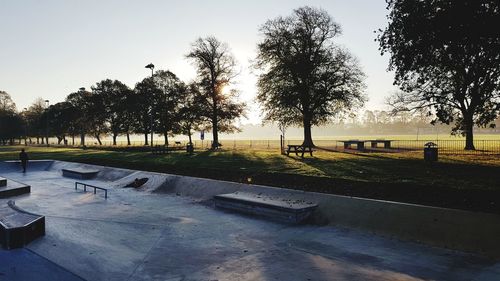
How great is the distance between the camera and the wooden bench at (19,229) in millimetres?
8414

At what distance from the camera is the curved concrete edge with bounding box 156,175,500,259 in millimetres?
8180

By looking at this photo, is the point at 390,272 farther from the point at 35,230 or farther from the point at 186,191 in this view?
the point at 186,191

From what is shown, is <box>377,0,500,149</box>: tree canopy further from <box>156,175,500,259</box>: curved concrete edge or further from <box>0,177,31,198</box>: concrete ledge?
<box>0,177,31,198</box>: concrete ledge

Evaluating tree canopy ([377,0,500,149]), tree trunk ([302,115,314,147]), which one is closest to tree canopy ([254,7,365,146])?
tree trunk ([302,115,314,147])

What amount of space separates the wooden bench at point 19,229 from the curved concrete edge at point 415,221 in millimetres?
7392

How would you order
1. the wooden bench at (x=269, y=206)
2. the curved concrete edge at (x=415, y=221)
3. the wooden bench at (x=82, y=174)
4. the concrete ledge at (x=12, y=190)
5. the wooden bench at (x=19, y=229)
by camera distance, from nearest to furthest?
the curved concrete edge at (x=415, y=221)
the wooden bench at (x=19, y=229)
the wooden bench at (x=269, y=206)
the concrete ledge at (x=12, y=190)
the wooden bench at (x=82, y=174)

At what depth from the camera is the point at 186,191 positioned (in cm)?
1653

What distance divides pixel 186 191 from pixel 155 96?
42.2m

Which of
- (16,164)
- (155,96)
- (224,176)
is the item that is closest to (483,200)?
(224,176)

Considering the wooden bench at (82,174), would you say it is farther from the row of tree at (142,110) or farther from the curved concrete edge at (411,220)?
the row of tree at (142,110)

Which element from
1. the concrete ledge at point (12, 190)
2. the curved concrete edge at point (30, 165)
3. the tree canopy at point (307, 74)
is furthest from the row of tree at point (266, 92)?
the concrete ledge at point (12, 190)

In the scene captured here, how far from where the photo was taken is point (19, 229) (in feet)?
28.1

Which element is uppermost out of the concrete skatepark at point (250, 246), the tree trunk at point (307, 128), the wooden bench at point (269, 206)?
the tree trunk at point (307, 128)

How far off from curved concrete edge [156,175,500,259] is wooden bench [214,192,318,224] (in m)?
0.43
